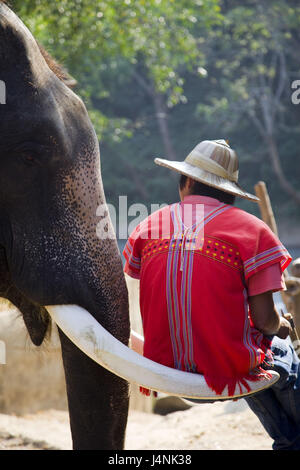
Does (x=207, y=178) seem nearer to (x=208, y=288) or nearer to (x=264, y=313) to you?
(x=208, y=288)

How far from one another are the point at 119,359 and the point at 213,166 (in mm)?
771

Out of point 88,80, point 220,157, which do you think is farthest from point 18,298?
point 88,80

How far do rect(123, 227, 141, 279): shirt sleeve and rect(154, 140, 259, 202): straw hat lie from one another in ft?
0.93

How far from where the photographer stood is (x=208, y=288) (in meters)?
2.22

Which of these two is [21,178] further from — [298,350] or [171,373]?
[298,350]

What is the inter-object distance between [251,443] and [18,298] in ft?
7.78

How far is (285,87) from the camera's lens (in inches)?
838

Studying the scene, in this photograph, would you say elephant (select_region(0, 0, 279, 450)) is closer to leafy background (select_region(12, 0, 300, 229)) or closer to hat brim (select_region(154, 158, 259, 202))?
hat brim (select_region(154, 158, 259, 202))

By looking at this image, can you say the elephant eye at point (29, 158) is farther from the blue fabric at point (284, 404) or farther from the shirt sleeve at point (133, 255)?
the blue fabric at point (284, 404)

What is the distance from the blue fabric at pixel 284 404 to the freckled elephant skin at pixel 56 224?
663 mm

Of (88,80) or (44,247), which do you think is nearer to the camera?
(44,247)

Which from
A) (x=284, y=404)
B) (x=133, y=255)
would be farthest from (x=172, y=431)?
(x=133, y=255)

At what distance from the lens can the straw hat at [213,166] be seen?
7.68ft

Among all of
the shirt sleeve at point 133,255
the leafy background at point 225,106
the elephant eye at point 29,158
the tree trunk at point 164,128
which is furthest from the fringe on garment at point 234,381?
the tree trunk at point 164,128
